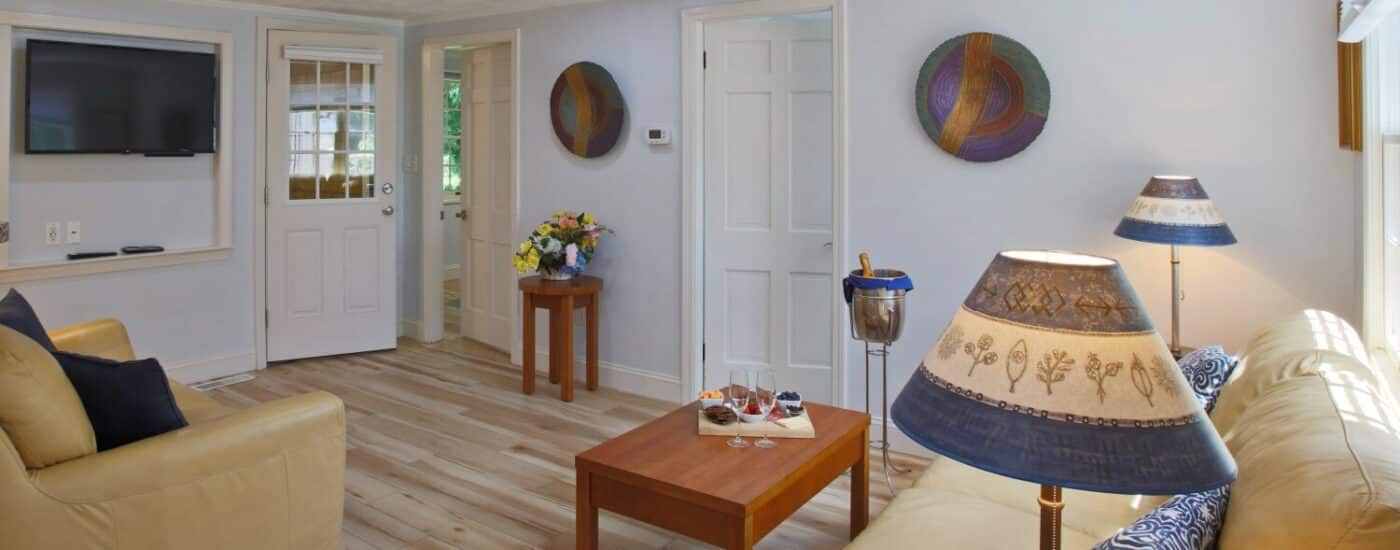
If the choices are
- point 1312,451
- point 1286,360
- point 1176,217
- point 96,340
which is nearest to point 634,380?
point 96,340

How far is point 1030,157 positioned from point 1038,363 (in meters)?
2.65

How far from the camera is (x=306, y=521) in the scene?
2.39 metres

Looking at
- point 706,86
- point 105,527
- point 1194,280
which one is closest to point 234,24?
point 706,86

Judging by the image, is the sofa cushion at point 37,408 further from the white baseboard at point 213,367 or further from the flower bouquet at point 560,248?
the white baseboard at point 213,367

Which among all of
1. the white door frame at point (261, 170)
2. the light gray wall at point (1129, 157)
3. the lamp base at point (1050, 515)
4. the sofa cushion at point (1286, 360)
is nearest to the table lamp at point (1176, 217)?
the light gray wall at point (1129, 157)

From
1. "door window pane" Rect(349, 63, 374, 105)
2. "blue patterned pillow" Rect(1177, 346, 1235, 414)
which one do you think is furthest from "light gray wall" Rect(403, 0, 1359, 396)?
"door window pane" Rect(349, 63, 374, 105)

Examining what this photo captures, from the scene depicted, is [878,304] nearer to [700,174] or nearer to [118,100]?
[700,174]

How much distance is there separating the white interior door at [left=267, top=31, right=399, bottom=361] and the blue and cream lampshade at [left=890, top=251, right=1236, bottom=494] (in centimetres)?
512

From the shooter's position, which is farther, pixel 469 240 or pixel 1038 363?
pixel 469 240

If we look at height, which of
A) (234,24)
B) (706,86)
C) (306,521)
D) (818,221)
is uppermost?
(234,24)

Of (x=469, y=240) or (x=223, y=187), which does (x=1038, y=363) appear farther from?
(x=469, y=240)

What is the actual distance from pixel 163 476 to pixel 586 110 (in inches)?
125

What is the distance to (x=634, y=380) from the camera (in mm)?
4871

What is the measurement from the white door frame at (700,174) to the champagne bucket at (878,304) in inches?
28.0
